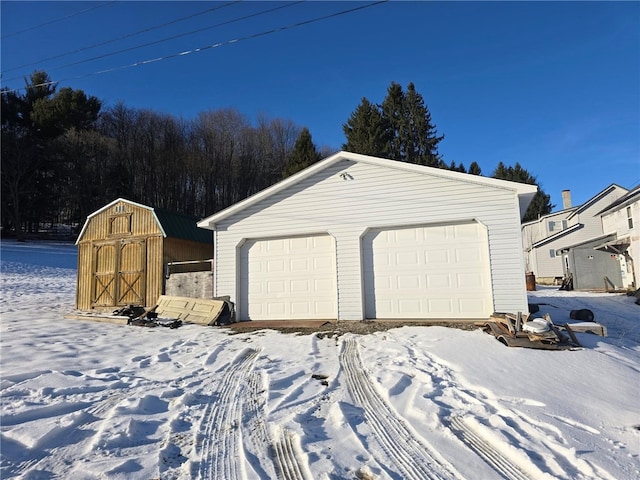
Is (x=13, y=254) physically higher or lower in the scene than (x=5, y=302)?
higher

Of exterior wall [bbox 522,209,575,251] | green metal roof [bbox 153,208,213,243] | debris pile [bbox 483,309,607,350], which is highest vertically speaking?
exterior wall [bbox 522,209,575,251]

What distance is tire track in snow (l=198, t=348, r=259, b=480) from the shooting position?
258 centimetres

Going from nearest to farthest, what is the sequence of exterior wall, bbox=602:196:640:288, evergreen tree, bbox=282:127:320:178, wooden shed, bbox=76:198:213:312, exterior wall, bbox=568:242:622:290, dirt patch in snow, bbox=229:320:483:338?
dirt patch in snow, bbox=229:320:483:338
wooden shed, bbox=76:198:213:312
exterior wall, bbox=602:196:640:288
exterior wall, bbox=568:242:622:290
evergreen tree, bbox=282:127:320:178

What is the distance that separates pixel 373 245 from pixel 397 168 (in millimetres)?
1981

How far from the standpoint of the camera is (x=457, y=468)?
258cm

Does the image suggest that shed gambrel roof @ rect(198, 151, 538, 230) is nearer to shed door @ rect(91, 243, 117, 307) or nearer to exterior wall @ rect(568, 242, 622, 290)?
shed door @ rect(91, 243, 117, 307)

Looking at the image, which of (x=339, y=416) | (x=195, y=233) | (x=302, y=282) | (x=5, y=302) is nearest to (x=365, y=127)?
(x=195, y=233)

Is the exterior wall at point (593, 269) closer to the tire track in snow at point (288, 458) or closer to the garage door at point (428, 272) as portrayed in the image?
the garage door at point (428, 272)

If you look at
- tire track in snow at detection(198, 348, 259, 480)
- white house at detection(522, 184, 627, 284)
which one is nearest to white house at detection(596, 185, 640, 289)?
white house at detection(522, 184, 627, 284)

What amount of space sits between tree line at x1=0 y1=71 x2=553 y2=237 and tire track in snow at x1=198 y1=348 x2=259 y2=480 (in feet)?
83.6

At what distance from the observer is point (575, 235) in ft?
85.5

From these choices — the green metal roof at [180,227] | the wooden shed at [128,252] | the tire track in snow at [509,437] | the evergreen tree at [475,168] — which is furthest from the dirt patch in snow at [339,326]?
the evergreen tree at [475,168]

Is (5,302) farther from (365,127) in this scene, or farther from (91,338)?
(365,127)

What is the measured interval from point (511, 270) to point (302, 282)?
4934mm
